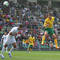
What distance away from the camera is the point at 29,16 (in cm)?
2780

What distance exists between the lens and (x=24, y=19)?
27141mm

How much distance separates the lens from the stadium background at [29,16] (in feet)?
80.5

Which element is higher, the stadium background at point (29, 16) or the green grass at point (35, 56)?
the stadium background at point (29, 16)

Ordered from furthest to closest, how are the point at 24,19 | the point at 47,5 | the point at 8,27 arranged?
the point at 47,5 → the point at 24,19 → the point at 8,27

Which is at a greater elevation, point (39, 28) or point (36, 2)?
point (36, 2)

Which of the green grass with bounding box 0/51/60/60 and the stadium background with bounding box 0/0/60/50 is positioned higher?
the stadium background with bounding box 0/0/60/50

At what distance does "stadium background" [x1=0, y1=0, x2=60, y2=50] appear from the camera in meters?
24.5

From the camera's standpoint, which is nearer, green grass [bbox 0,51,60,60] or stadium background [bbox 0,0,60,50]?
green grass [bbox 0,51,60,60]

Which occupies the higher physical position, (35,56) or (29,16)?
(29,16)

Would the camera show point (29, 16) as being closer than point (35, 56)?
No

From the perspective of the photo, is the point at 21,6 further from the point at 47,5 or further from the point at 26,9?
the point at 47,5

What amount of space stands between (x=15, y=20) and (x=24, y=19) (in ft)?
3.63

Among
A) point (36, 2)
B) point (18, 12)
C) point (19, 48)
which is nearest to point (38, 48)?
point (19, 48)

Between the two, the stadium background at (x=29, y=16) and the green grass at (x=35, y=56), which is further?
the stadium background at (x=29, y=16)
